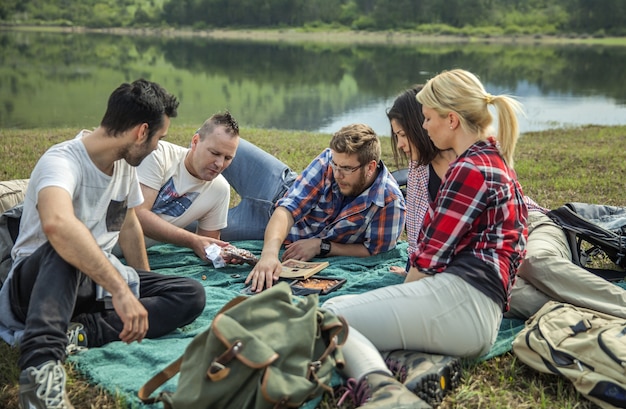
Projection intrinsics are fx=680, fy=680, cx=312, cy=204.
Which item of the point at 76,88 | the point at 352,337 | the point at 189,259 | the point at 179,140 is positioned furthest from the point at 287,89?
the point at 352,337

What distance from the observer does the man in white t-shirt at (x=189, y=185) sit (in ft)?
16.4

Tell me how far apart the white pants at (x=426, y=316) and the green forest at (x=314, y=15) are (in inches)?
2834

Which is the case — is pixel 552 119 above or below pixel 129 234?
below

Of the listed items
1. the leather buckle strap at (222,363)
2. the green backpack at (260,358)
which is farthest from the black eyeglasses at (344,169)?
the leather buckle strap at (222,363)

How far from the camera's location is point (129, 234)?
4.38 m

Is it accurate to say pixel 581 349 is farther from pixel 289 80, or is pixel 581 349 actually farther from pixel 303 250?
pixel 289 80

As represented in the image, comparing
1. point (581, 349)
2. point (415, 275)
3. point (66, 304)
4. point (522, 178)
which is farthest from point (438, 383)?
point (522, 178)

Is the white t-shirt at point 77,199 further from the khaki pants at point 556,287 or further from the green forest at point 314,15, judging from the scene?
the green forest at point 314,15

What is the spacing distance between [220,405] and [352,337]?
723 mm

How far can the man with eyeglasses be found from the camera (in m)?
4.91

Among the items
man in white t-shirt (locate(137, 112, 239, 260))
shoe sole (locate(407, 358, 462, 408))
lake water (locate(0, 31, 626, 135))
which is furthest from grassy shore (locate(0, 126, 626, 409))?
lake water (locate(0, 31, 626, 135))

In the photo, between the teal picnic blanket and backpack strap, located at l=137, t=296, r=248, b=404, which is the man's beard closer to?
the teal picnic blanket

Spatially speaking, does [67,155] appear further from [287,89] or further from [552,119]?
[287,89]

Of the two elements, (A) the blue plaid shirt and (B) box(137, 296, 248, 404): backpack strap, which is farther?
(A) the blue plaid shirt
